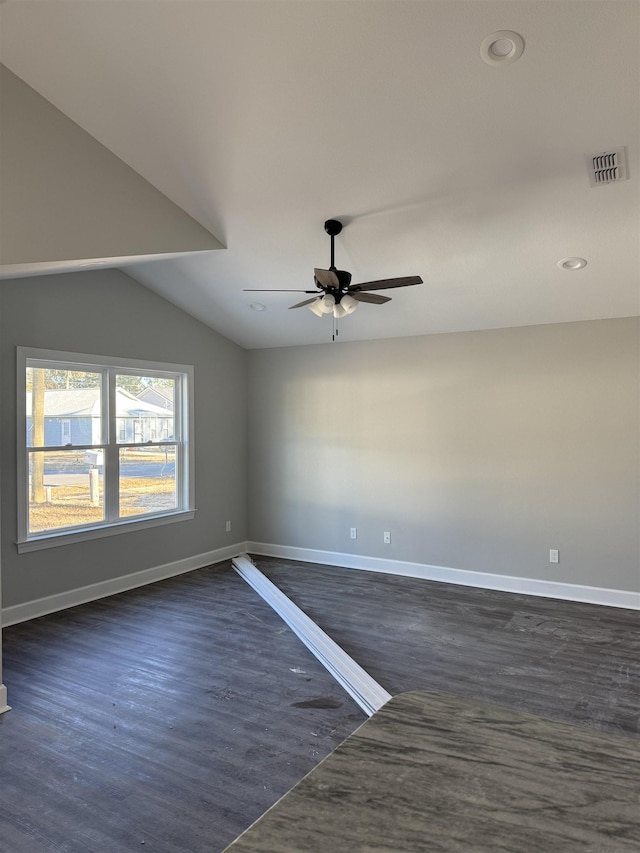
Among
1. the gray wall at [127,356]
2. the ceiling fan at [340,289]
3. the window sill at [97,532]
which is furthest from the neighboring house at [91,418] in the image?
the ceiling fan at [340,289]

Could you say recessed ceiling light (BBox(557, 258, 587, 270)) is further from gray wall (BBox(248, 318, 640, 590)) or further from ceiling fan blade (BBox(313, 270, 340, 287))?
ceiling fan blade (BBox(313, 270, 340, 287))

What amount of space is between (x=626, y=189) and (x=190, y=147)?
8.73 feet

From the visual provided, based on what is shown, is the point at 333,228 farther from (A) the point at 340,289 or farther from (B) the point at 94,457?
(B) the point at 94,457

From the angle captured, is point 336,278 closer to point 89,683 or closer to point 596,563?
point 89,683

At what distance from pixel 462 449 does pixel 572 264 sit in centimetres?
213

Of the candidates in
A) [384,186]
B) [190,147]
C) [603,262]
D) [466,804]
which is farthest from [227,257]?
[466,804]

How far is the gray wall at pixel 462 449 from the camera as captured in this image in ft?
16.6

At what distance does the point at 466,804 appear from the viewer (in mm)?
633

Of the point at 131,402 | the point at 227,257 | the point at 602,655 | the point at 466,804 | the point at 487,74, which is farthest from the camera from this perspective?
the point at 131,402

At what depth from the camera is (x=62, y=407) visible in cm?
507

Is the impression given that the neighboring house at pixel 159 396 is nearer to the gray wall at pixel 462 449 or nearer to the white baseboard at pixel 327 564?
the gray wall at pixel 462 449

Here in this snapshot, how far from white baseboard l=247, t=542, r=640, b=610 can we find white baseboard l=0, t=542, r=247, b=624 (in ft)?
2.32

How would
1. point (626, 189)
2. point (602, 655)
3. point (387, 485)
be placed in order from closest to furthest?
point (626, 189), point (602, 655), point (387, 485)

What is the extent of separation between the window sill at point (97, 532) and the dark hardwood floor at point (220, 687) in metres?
0.60
